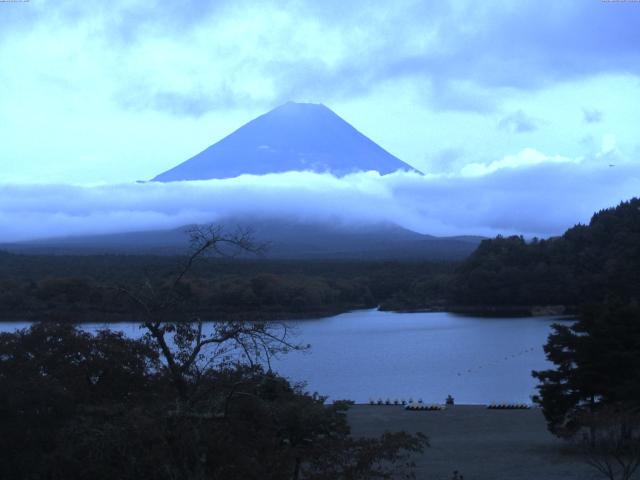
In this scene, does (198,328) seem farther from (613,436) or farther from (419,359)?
(419,359)

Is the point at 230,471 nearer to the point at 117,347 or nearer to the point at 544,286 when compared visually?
the point at 117,347

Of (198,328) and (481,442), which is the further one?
(481,442)

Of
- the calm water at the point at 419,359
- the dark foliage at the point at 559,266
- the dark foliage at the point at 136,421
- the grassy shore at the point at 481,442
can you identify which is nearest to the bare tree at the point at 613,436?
the grassy shore at the point at 481,442

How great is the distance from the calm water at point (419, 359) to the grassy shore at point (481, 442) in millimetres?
2341

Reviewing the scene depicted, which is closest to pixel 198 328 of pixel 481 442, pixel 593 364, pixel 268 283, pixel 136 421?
pixel 136 421

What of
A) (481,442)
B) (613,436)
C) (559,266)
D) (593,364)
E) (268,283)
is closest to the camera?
(613,436)

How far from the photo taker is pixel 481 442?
13461 mm

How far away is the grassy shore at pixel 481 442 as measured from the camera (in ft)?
35.8

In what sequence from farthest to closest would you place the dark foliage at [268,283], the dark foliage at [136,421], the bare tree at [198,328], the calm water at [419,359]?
the dark foliage at [268,283] < the calm water at [419,359] < the bare tree at [198,328] < the dark foliage at [136,421]

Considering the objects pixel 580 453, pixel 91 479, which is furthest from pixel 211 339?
pixel 580 453

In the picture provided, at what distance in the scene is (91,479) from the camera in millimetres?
5223

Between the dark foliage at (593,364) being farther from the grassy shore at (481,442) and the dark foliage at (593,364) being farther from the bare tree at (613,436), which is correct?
the bare tree at (613,436)

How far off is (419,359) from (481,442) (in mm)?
14666

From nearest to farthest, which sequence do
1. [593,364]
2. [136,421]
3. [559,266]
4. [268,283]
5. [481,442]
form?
[136,421], [593,364], [481,442], [268,283], [559,266]
